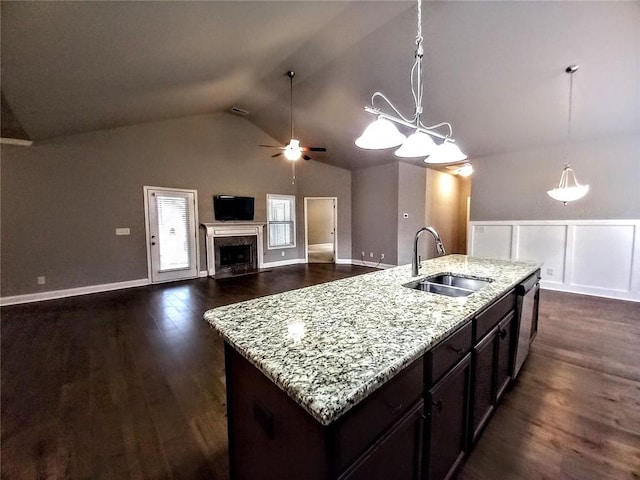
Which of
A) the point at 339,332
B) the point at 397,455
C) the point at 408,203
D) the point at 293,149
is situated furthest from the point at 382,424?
the point at 408,203

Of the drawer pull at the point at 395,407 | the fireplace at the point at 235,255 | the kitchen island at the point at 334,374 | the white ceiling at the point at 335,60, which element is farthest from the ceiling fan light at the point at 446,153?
the fireplace at the point at 235,255

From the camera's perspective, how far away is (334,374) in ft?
2.39

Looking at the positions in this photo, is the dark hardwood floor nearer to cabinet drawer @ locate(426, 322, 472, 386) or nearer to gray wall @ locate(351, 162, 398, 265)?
cabinet drawer @ locate(426, 322, 472, 386)

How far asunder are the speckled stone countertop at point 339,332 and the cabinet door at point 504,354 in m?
0.27

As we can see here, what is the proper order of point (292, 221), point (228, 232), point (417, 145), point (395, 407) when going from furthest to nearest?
point (292, 221) → point (228, 232) → point (417, 145) → point (395, 407)

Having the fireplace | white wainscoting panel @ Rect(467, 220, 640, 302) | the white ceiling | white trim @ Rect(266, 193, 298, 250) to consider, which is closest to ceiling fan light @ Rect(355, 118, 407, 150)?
the white ceiling

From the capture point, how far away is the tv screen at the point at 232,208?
6.25 metres

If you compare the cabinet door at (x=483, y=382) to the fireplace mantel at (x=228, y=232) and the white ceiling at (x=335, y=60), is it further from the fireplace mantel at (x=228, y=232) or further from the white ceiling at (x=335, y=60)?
the fireplace mantel at (x=228, y=232)

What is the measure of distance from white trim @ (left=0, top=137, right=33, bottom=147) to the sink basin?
592cm

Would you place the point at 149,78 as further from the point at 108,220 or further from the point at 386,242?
the point at 386,242

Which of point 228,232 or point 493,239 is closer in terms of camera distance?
point 493,239

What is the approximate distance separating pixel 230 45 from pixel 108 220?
3.89 meters

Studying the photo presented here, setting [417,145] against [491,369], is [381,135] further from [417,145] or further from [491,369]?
[491,369]

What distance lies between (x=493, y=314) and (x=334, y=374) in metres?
1.22
